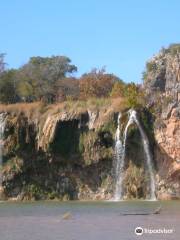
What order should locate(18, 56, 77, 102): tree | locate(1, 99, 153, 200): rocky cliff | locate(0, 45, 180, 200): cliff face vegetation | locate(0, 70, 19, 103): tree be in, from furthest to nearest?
locate(18, 56, 77, 102): tree
locate(0, 70, 19, 103): tree
locate(1, 99, 153, 200): rocky cliff
locate(0, 45, 180, 200): cliff face vegetation

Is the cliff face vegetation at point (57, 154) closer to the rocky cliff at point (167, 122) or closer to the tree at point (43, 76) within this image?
the rocky cliff at point (167, 122)

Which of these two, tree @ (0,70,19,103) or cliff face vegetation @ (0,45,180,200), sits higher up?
tree @ (0,70,19,103)

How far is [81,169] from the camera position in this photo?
1989 inches

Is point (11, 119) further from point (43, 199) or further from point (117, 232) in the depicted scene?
point (117, 232)

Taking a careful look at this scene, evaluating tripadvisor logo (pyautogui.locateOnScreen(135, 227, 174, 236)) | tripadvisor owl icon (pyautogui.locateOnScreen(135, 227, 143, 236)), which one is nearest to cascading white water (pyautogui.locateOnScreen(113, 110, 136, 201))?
tripadvisor logo (pyautogui.locateOnScreen(135, 227, 174, 236))

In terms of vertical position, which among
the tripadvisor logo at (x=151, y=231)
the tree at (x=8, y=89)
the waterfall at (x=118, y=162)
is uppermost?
the tree at (x=8, y=89)

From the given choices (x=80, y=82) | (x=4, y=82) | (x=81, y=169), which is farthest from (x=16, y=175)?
(x=80, y=82)

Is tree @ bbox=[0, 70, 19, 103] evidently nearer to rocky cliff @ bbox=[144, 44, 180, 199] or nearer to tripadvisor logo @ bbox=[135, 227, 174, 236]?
rocky cliff @ bbox=[144, 44, 180, 199]

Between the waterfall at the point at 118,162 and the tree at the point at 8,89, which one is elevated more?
the tree at the point at 8,89

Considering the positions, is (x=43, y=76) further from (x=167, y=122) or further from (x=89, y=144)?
(x=167, y=122)

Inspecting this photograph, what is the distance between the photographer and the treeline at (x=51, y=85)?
62.8 m

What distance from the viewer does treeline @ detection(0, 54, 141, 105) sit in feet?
206

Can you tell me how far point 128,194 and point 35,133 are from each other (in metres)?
8.54

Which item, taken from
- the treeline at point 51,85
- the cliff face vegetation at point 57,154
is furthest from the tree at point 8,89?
the cliff face vegetation at point 57,154
